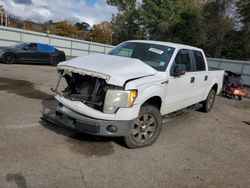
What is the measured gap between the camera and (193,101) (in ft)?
22.0

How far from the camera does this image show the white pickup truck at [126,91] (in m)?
4.14

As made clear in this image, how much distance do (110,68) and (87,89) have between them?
0.58 m

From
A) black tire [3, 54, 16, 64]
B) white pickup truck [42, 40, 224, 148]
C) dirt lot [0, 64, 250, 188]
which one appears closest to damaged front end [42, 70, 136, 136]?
white pickup truck [42, 40, 224, 148]

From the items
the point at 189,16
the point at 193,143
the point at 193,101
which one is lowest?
the point at 193,143

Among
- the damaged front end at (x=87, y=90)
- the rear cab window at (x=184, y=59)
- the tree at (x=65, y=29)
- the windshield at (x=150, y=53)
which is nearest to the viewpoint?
the damaged front end at (x=87, y=90)

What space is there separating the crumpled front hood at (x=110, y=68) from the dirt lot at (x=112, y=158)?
4.15ft

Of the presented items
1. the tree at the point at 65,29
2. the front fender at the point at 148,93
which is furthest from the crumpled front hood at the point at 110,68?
the tree at the point at 65,29

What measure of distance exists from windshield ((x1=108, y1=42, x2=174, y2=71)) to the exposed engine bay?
1.31m

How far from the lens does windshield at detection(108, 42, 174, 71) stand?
5.23 meters

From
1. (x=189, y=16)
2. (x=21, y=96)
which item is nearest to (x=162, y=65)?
(x=21, y=96)

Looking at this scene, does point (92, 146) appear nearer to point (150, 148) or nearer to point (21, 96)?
point (150, 148)

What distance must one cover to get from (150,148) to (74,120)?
59.2 inches

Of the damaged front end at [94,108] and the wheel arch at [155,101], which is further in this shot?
the wheel arch at [155,101]

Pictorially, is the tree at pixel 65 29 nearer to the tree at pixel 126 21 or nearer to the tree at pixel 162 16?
the tree at pixel 126 21
